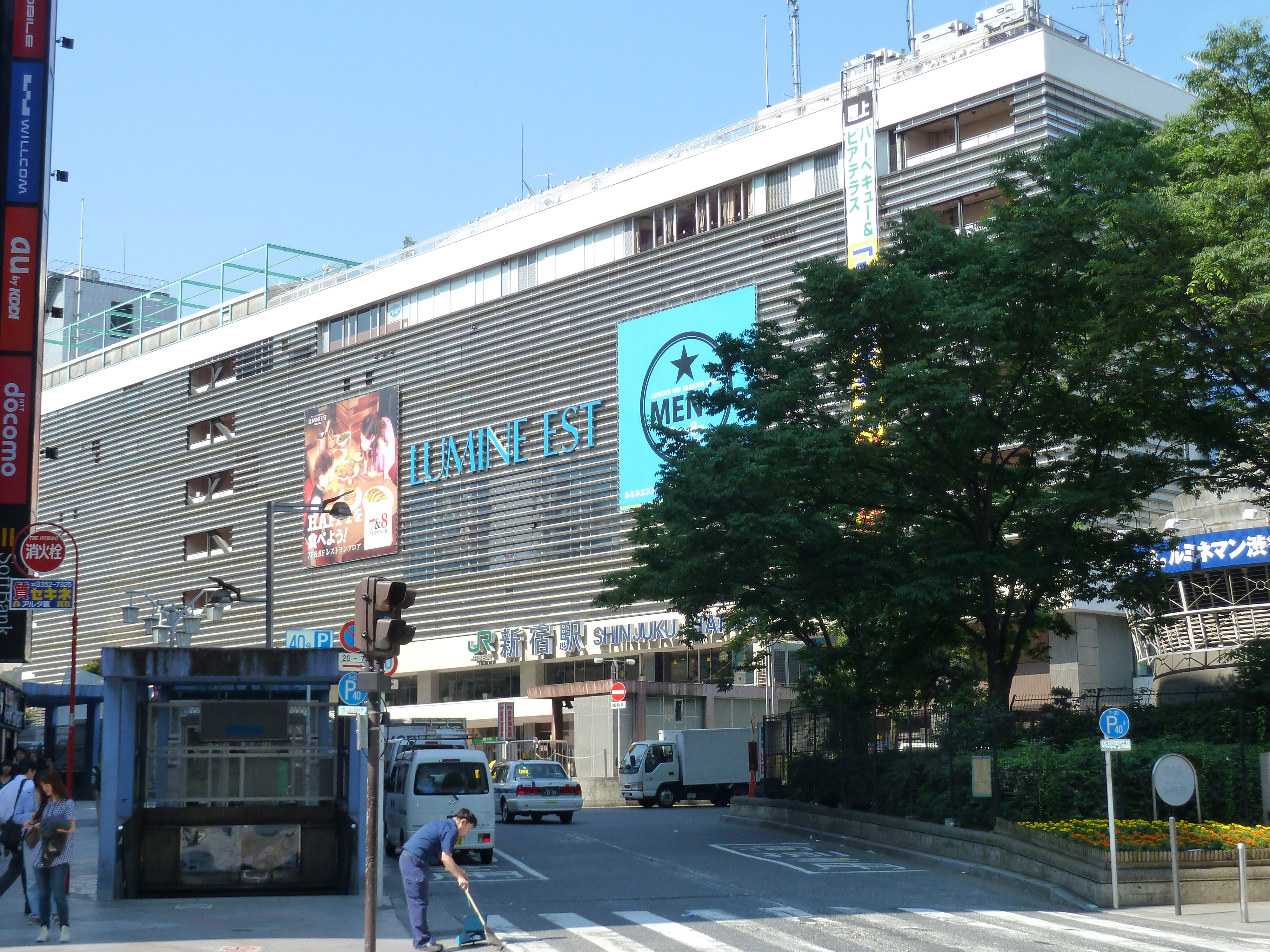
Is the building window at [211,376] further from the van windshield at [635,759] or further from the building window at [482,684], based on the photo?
the van windshield at [635,759]

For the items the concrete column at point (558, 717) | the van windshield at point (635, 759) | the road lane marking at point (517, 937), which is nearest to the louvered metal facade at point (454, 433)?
the concrete column at point (558, 717)

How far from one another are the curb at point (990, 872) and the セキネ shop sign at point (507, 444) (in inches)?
1173

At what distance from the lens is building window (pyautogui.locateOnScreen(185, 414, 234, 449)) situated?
75938 millimetres

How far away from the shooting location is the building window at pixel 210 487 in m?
75.3

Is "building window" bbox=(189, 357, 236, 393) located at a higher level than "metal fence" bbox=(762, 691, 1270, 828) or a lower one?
higher

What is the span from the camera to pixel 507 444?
60.6m

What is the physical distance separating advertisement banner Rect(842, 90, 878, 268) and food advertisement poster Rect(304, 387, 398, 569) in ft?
87.8

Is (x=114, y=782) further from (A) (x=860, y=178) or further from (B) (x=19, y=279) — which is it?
(A) (x=860, y=178)

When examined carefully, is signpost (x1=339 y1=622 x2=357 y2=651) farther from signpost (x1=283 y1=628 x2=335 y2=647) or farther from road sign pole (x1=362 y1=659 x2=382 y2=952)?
signpost (x1=283 y1=628 x2=335 y2=647)

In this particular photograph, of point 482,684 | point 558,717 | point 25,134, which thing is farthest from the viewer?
point 482,684

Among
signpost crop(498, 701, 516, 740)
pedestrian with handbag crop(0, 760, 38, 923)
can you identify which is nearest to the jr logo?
signpost crop(498, 701, 516, 740)

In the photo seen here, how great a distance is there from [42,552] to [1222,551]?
3273 cm

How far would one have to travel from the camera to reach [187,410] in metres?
78.5

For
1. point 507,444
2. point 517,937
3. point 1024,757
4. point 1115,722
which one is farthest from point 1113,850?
point 507,444
